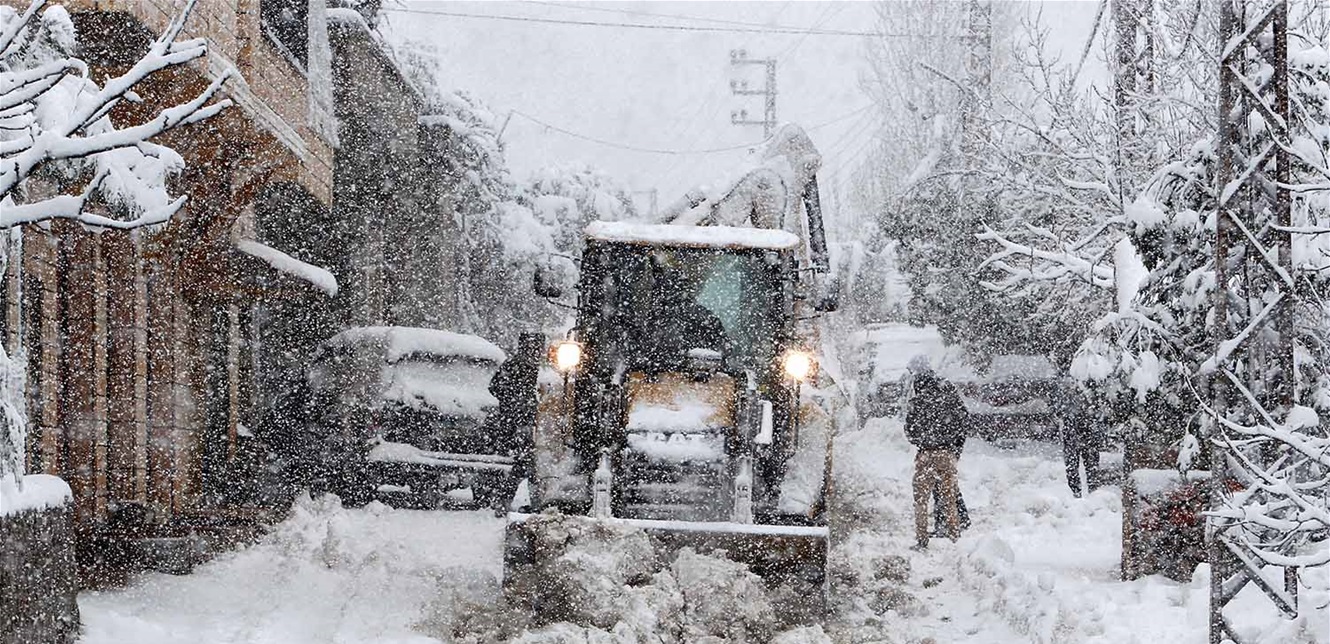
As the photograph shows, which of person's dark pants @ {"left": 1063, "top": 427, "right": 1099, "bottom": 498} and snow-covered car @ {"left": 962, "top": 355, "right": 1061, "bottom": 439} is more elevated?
snow-covered car @ {"left": 962, "top": 355, "right": 1061, "bottom": 439}

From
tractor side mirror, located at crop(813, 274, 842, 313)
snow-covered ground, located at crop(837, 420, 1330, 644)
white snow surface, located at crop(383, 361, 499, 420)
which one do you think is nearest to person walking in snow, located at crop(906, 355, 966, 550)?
snow-covered ground, located at crop(837, 420, 1330, 644)

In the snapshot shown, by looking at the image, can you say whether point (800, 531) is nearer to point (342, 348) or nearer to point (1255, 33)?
point (1255, 33)

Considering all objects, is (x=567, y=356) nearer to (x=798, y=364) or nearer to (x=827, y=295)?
(x=798, y=364)

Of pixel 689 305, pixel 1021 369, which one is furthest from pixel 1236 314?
pixel 1021 369

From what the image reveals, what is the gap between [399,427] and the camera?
1308 centimetres

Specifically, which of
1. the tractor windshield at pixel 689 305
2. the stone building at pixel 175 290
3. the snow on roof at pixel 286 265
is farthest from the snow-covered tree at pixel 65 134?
the snow on roof at pixel 286 265

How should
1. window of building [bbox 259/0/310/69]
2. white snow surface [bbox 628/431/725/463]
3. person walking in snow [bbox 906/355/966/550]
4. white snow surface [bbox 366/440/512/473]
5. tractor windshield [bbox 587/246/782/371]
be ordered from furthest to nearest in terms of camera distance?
1. window of building [bbox 259/0/310/69]
2. white snow surface [bbox 366/440/512/473]
3. person walking in snow [bbox 906/355/966/550]
4. tractor windshield [bbox 587/246/782/371]
5. white snow surface [bbox 628/431/725/463]

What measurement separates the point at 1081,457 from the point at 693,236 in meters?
6.59

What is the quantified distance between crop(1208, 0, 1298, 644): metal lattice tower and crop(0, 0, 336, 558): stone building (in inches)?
263

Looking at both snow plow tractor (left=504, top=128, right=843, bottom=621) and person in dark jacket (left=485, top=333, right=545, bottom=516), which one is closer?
snow plow tractor (left=504, top=128, right=843, bottom=621)

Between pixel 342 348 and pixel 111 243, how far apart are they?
2.30 metres

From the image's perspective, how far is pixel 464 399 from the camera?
13.5 m

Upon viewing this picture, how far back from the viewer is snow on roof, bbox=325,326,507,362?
13492mm

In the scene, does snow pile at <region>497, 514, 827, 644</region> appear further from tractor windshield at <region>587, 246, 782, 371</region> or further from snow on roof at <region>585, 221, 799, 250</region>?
snow on roof at <region>585, 221, 799, 250</region>
